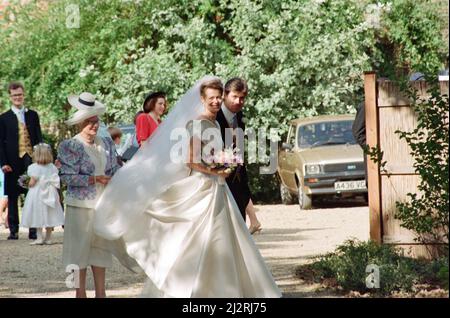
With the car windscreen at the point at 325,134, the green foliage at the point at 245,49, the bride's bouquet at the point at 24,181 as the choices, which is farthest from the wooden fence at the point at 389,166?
the green foliage at the point at 245,49

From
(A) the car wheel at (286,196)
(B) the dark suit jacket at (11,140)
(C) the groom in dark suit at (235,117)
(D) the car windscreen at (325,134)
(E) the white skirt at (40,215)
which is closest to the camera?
(C) the groom in dark suit at (235,117)

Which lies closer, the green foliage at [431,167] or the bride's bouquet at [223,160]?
the bride's bouquet at [223,160]

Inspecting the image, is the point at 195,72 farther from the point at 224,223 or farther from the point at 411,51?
the point at 224,223

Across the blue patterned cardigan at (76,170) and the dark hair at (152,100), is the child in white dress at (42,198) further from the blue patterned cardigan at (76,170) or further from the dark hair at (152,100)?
the blue patterned cardigan at (76,170)

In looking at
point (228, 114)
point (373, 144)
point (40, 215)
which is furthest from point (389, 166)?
point (40, 215)

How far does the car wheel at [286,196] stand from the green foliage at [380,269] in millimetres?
12472

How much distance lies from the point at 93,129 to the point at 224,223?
153 centimetres

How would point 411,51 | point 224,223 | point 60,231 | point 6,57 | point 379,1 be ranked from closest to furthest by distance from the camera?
1. point 224,223
2. point 60,231
3. point 379,1
4. point 411,51
5. point 6,57

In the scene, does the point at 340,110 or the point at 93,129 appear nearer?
the point at 93,129

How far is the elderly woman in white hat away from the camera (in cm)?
1049

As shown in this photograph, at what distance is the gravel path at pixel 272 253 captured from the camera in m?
12.2

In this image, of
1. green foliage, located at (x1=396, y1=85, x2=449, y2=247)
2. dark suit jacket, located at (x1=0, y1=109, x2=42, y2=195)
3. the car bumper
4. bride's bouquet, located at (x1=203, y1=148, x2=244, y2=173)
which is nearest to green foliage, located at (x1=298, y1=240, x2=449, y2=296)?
green foliage, located at (x1=396, y1=85, x2=449, y2=247)

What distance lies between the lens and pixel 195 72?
27328mm
